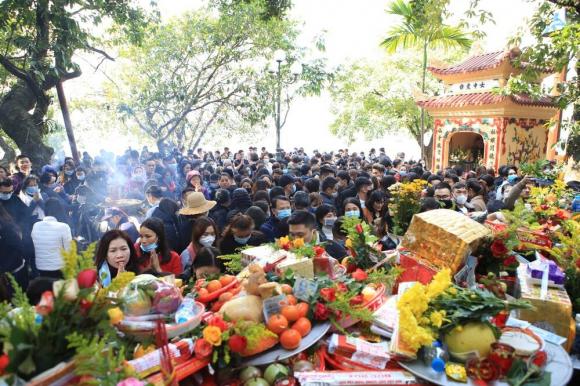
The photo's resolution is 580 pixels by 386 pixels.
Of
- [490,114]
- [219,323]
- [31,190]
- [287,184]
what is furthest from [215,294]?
[490,114]

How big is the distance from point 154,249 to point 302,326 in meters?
2.25

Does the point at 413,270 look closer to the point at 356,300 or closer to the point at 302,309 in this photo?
the point at 356,300

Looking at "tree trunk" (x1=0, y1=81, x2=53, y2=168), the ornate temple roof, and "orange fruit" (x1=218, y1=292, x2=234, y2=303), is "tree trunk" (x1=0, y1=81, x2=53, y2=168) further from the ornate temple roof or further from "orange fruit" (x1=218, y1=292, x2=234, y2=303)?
the ornate temple roof

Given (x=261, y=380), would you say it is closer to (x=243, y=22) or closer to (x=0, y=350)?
(x=0, y=350)

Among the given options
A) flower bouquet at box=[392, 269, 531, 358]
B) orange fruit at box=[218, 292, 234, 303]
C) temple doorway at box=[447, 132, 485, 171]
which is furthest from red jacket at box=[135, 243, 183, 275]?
temple doorway at box=[447, 132, 485, 171]

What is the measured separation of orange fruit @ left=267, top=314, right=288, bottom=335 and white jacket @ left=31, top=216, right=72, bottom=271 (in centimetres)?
341

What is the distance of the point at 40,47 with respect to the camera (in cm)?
972

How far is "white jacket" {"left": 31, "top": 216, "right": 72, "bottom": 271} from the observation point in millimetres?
4680

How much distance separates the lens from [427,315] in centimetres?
230

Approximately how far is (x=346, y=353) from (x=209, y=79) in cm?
1491

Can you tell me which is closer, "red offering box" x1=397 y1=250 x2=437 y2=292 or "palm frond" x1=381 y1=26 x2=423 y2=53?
"red offering box" x1=397 y1=250 x2=437 y2=292

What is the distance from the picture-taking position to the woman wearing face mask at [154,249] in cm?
401

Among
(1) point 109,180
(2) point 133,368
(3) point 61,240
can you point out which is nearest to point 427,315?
(2) point 133,368

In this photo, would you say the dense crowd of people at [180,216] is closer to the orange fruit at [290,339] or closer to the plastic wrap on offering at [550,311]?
the orange fruit at [290,339]
